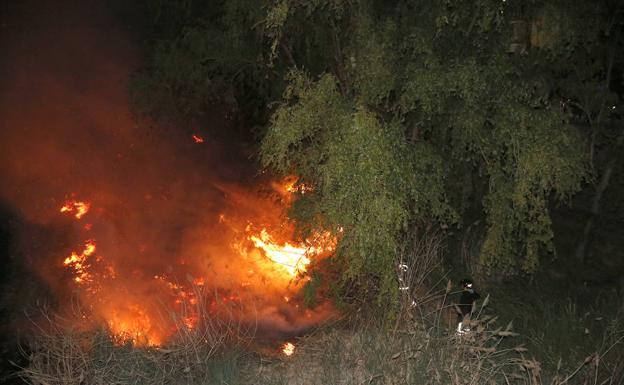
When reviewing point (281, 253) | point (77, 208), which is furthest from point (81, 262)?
point (281, 253)

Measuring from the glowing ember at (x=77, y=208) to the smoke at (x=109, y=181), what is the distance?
0.43ft

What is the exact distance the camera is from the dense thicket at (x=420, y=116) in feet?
23.0

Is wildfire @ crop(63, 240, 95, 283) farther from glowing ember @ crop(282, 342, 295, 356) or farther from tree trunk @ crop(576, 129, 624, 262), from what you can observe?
tree trunk @ crop(576, 129, 624, 262)

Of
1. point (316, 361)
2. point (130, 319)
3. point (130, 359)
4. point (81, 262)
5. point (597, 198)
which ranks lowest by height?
point (130, 319)

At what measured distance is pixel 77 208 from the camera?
1289 centimetres

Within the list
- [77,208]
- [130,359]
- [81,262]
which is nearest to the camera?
[130,359]

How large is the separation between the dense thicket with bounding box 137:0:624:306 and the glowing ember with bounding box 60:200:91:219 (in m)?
6.63

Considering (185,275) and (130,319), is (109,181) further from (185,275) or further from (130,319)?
(130,319)

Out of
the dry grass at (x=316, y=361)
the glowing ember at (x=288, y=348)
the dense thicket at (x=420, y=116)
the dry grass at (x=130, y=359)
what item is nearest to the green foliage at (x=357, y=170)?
the dense thicket at (x=420, y=116)

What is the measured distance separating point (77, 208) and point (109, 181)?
1.20m

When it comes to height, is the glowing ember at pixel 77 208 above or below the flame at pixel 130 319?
above

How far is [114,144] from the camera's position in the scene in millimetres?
14242

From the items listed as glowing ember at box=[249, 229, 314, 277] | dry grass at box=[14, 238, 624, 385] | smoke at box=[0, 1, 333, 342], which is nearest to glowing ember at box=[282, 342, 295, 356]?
smoke at box=[0, 1, 333, 342]

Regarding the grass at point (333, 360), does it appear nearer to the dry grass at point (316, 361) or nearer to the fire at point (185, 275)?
the dry grass at point (316, 361)
